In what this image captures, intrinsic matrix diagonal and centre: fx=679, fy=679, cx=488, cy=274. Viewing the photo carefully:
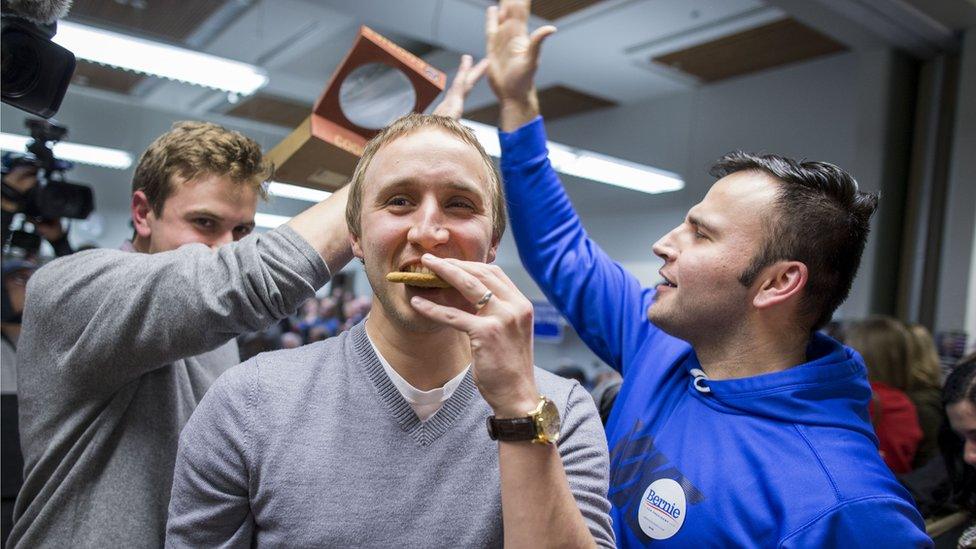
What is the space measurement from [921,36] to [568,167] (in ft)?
7.46

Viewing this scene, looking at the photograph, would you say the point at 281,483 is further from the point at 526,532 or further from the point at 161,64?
the point at 161,64

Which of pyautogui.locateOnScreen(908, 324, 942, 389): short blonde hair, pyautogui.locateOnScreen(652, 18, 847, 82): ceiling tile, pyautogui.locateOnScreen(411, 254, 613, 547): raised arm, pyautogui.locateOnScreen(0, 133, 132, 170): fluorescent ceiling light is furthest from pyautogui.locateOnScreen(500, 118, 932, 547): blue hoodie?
pyautogui.locateOnScreen(652, 18, 847, 82): ceiling tile

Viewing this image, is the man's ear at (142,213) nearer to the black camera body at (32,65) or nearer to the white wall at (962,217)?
the black camera body at (32,65)

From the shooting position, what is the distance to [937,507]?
1.96m

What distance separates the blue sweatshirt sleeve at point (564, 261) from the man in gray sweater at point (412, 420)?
31.1 inches

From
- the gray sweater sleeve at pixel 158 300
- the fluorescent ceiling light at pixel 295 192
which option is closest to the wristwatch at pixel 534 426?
the gray sweater sleeve at pixel 158 300

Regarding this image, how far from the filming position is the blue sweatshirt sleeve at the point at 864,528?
1060 mm

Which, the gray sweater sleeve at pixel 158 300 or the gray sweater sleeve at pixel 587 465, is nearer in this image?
the gray sweater sleeve at pixel 587 465

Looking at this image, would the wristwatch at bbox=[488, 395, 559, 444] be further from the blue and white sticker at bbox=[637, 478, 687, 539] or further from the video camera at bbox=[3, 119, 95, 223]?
the video camera at bbox=[3, 119, 95, 223]

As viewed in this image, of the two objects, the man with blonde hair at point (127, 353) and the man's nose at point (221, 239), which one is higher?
the man's nose at point (221, 239)

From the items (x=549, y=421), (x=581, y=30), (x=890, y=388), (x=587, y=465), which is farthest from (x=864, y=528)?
(x=581, y=30)

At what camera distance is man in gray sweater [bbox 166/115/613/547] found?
0.77m

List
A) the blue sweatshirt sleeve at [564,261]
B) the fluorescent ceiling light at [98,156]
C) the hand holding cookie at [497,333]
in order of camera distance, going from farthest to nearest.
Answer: the fluorescent ceiling light at [98,156]
the blue sweatshirt sleeve at [564,261]
the hand holding cookie at [497,333]

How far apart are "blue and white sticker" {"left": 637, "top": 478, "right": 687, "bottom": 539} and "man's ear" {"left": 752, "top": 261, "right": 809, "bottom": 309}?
1.38 ft
